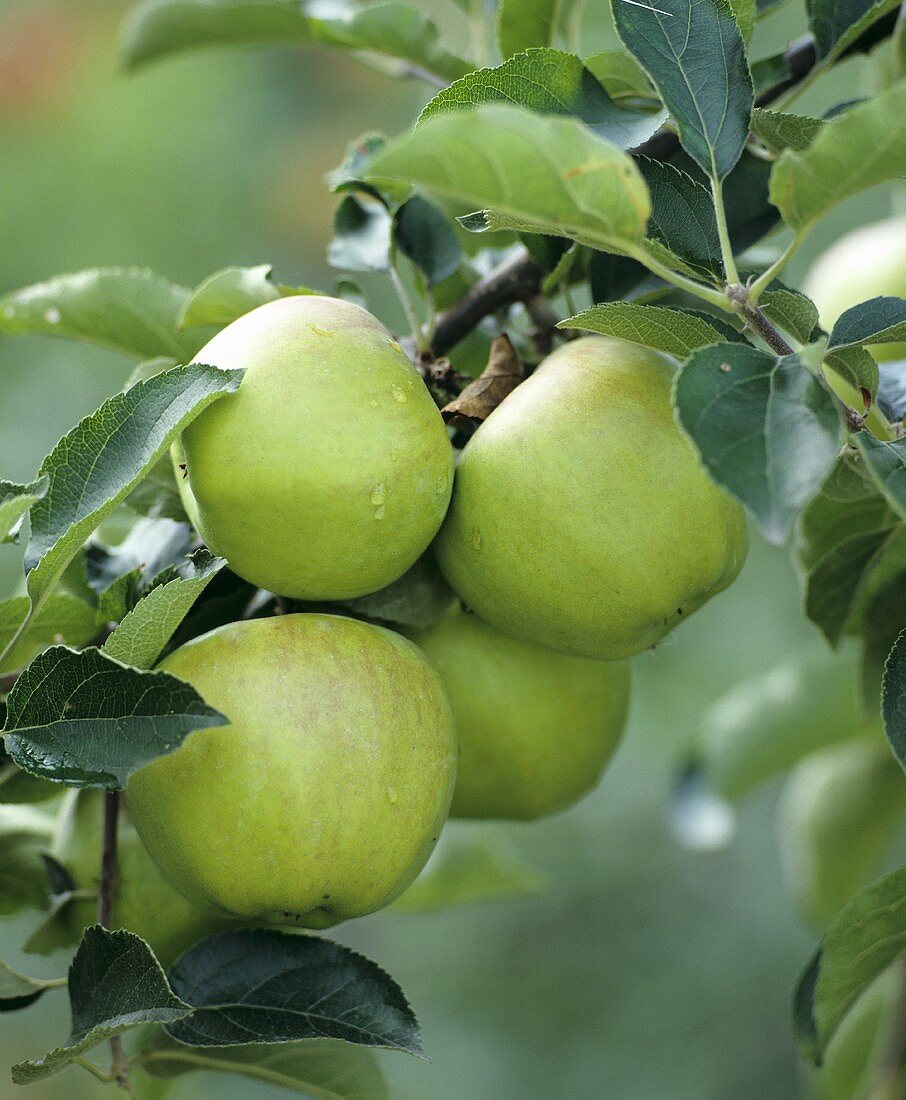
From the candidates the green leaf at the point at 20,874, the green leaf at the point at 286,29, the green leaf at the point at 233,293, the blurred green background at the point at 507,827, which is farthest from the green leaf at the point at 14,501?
the blurred green background at the point at 507,827

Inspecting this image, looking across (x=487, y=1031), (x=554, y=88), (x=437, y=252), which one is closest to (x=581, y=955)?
(x=487, y=1031)

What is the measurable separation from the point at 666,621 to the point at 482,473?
139mm

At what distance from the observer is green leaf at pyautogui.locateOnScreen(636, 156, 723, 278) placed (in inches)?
24.0

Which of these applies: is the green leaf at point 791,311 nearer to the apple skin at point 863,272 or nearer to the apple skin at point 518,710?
the apple skin at point 518,710

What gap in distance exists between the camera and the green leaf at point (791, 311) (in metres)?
0.61

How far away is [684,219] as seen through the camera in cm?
62

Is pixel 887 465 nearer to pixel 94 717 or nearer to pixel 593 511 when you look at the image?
pixel 593 511

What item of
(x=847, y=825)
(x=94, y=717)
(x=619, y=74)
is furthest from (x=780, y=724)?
(x=94, y=717)

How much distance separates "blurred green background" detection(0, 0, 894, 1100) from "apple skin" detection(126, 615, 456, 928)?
1.64 m

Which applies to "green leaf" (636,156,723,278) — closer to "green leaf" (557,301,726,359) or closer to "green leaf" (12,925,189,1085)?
"green leaf" (557,301,726,359)

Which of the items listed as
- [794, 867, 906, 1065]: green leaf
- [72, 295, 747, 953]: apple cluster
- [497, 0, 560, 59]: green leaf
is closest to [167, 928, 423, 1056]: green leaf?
[72, 295, 747, 953]: apple cluster

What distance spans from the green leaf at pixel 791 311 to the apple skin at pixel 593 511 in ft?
0.23

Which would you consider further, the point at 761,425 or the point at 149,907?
the point at 149,907

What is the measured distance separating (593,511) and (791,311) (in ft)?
0.51
